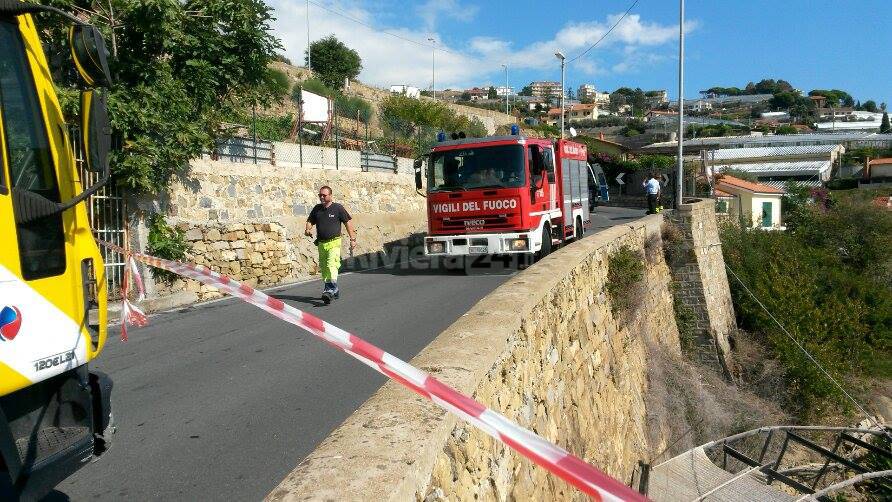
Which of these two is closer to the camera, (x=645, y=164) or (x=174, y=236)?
(x=174, y=236)

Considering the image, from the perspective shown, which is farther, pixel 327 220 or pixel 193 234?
pixel 193 234

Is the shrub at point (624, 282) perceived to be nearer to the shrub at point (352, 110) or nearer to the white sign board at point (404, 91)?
the shrub at point (352, 110)

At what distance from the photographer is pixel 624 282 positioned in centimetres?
1128

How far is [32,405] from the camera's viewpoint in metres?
3.16

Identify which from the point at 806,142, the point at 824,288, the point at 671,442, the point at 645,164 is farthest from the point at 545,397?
the point at 806,142

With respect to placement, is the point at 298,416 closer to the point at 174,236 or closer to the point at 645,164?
the point at 174,236

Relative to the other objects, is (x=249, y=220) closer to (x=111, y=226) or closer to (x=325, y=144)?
(x=111, y=226)

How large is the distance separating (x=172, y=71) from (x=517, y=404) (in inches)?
374

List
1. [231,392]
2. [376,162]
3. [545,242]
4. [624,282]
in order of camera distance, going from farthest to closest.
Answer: [376,162] < [545,242] < [624,282] < [231,392]

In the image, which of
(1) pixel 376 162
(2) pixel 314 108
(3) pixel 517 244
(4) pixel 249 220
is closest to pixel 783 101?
(1) pixel 376 162

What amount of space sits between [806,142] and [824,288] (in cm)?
7104

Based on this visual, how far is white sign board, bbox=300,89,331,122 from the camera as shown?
20938mm

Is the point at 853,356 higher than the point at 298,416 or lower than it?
lower

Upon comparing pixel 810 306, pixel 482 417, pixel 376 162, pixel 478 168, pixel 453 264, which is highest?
pixel 376 162
